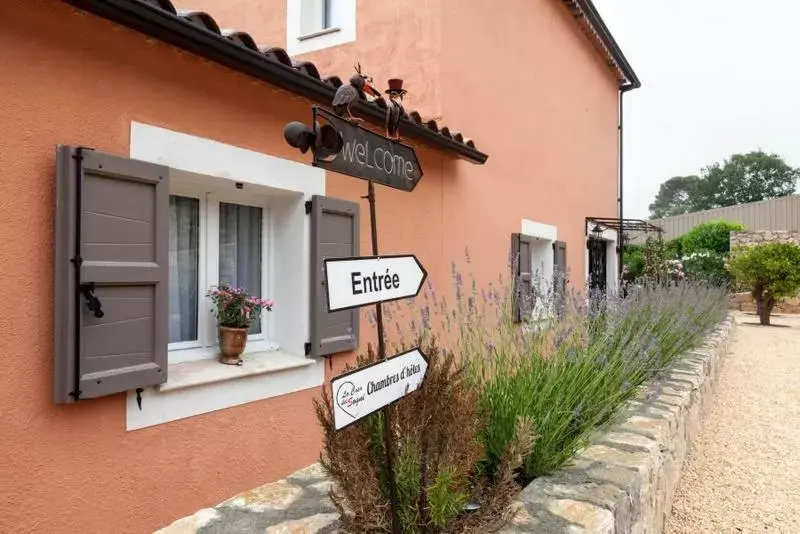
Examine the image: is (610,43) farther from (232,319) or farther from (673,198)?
(673,198)

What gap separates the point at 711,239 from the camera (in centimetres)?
2103

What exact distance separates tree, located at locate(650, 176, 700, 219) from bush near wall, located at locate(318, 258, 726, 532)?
2635 inches

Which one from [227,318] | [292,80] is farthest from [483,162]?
[227,318]

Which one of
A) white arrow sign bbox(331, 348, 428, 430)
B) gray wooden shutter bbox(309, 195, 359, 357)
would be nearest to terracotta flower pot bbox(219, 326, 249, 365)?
gray wooden shutter bbox(309, 195, 359, 357)

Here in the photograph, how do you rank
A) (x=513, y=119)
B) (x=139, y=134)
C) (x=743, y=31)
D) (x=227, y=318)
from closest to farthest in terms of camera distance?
(x=139, y=134) < (x=227, y=318) < (x=513, y=119) < (x=743, y=31)

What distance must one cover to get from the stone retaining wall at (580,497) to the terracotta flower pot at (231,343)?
1.02 metres

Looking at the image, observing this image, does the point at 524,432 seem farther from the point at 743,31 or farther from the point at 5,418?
the point at 743,31

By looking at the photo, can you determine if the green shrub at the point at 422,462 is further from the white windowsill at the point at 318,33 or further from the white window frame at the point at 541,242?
the white window frame at the point at 541,242

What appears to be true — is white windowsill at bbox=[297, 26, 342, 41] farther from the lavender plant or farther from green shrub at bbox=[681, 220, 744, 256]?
green shrub at bbox=[681, 220, 744, 256]

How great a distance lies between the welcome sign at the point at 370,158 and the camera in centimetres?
Result: 156

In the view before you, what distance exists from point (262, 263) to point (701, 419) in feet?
14.6

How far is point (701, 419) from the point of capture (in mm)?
5250

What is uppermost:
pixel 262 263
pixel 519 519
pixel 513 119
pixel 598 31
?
pixel 598 31

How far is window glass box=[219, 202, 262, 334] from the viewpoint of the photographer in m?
3.49
